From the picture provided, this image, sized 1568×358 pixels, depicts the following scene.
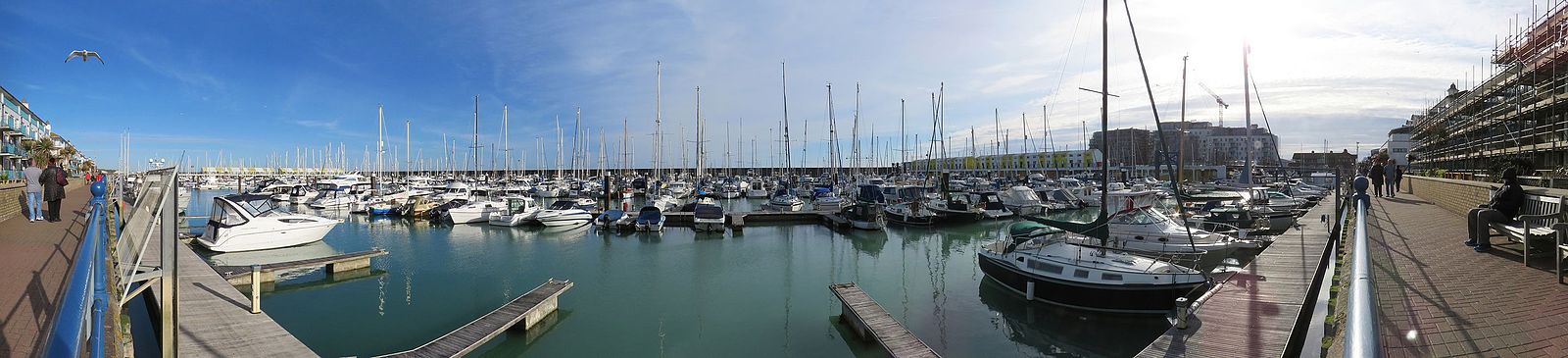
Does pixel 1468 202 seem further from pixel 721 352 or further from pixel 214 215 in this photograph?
pixel 214 215

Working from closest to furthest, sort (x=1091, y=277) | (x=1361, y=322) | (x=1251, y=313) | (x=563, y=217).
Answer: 1. (x=1361, y=322)
2. (x=1251, y=313)
3. (x=1091, y=277)
4. (x=563, y=217)

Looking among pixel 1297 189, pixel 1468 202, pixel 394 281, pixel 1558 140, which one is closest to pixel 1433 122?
pixel 1297 189

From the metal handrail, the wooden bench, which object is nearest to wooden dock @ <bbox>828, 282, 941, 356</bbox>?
the wooden bench

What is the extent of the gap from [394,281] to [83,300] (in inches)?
724

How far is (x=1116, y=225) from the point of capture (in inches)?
825

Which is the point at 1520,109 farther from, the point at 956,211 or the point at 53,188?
the point at 53,188

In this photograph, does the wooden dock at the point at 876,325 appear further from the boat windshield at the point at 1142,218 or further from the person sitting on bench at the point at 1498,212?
the boat windshield at the point at 1142,218

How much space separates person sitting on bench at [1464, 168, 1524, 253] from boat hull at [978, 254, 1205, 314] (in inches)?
174

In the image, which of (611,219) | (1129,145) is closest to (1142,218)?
(611,219)

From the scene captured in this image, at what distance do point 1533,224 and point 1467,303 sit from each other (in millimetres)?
5199

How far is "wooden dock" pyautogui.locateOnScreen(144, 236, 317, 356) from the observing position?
9359 millimetres

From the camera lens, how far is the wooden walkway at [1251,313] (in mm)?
9094

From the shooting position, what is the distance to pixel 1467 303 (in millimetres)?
7164

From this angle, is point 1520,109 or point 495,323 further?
point 1520,109
